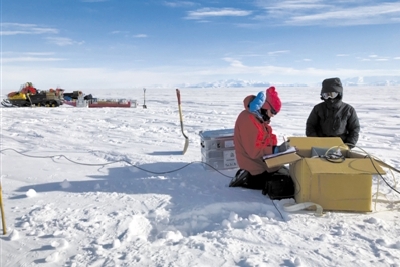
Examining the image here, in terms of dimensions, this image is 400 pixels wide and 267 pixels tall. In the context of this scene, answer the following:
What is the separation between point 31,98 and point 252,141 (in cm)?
1762

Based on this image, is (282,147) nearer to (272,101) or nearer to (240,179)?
(272,101)

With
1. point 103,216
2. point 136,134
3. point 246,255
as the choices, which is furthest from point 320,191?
point 136,134

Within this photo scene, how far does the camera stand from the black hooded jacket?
14.2 ft

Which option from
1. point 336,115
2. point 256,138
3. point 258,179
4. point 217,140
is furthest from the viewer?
point 217,140

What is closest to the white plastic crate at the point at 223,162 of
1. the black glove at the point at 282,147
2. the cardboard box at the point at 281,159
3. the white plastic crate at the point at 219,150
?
the white plastic crate at the point at 219,150

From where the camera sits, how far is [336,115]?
4.33 m

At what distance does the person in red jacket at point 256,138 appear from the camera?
3719 millimetres

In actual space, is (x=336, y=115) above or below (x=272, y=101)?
below

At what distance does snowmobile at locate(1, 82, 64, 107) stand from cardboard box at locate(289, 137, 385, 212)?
18.1 m

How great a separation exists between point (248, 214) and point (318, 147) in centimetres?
121

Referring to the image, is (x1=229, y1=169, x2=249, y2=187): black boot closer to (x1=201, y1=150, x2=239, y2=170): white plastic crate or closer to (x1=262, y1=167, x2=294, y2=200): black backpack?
(x1=262, y1=167, x2=294, y2=200): black backpack

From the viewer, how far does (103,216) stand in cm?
321

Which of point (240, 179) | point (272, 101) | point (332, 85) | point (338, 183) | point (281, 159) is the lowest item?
point (240, 179)

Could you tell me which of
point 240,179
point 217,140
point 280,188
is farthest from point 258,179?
point 217,140
